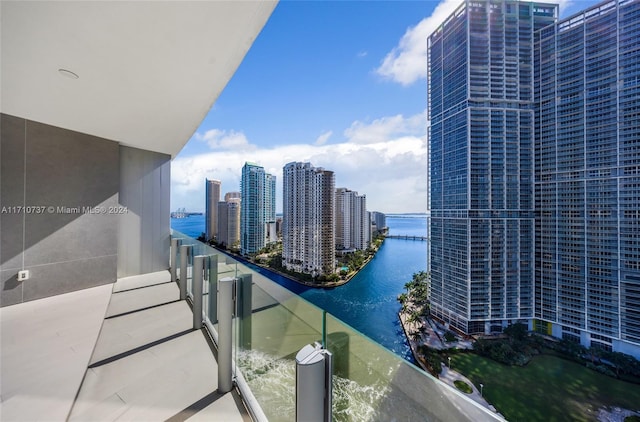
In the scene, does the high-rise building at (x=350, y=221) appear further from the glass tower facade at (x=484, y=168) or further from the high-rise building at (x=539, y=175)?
the high-rise building at (x=539, y=175)

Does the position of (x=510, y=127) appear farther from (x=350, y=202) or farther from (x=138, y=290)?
(x=138, y=290)

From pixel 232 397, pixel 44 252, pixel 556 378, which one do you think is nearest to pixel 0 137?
pixel 44 252

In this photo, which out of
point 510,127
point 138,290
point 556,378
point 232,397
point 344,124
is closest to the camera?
point 232,397

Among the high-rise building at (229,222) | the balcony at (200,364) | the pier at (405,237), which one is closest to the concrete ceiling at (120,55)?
the balcony at (200,364)

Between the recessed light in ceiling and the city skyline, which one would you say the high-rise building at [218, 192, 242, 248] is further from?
→ the recessed light in ceiling

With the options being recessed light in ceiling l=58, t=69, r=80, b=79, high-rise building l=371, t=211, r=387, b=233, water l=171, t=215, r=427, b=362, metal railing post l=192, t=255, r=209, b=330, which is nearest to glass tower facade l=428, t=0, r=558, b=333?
water l=171, t=215, r=427, b=362

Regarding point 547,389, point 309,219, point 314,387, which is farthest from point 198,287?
point 547,389
